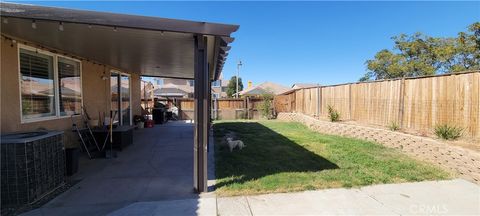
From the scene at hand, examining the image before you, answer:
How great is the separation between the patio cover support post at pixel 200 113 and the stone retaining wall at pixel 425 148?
4.47 metres

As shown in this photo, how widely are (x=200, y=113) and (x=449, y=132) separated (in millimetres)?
5416

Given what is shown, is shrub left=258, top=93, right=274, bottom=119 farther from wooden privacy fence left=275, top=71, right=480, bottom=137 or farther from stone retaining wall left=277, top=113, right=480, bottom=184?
stone retaining wall left=277, top=113, right=480, bottom=184

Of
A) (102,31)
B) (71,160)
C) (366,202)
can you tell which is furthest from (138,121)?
(366,202)

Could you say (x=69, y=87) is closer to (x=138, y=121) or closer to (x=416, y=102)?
(x=138, y=121)

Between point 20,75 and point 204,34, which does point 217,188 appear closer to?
point 204,34

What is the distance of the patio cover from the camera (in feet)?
10.4

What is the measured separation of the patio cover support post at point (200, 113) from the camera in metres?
3.71

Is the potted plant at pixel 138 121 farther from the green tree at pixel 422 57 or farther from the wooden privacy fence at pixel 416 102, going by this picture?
the green tree at pixel 422 57

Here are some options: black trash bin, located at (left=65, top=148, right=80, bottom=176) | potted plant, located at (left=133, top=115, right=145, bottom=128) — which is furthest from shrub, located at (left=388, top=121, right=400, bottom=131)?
potted plant, located at (left=133, top=115, right=145, bottom=128)

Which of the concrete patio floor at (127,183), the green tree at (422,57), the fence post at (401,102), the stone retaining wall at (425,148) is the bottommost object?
the concrete patio floor at (127,183)

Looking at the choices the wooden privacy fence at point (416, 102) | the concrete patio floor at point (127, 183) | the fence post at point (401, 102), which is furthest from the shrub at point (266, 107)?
the concrete patio floor at point (127, 183)

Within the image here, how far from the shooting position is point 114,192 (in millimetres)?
3787

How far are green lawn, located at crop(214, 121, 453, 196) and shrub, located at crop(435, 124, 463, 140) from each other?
2.82 ft

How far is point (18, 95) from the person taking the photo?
4.55 meters
